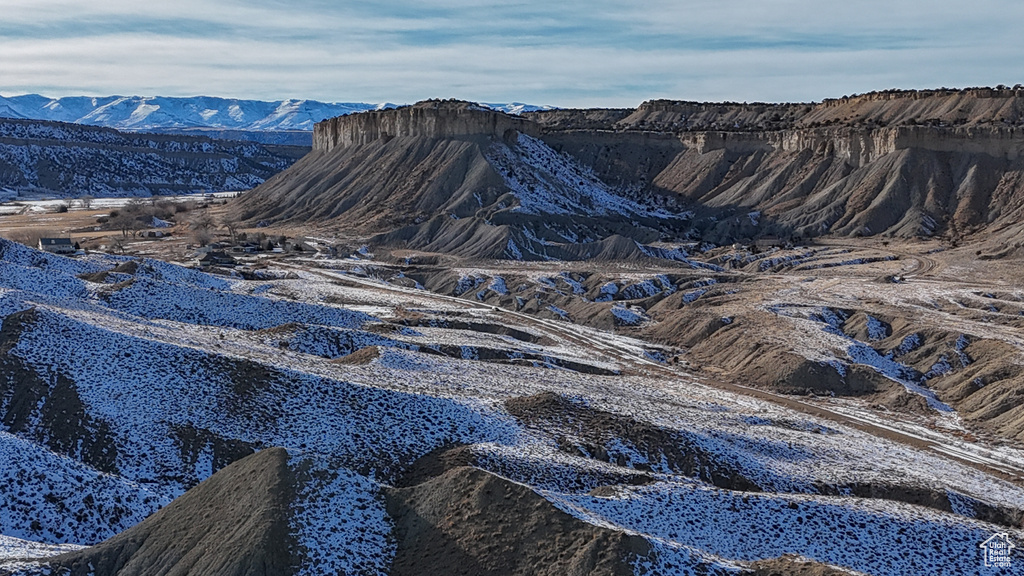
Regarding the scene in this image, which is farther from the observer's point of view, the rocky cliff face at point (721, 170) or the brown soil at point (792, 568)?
the rocky cliff face at point (721, 170)

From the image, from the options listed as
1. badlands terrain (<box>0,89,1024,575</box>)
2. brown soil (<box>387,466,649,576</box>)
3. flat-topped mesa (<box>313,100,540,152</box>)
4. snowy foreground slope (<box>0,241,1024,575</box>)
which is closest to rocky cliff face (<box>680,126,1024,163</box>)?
badlands terrain (<box>0,89,1024,575</box>)

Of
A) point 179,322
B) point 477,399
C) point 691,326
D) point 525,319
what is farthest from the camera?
point 525,319

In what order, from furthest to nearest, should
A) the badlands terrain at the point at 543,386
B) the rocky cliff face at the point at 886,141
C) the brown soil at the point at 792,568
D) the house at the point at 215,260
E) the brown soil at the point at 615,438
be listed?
1. the rocky cliff face at the point at 886,141
2. the house at the point at 215,260
3. the brown soil at the point at 615,438
4. the badlands terrain at the point at 543,386
5. the brown soil at the point at 792,568

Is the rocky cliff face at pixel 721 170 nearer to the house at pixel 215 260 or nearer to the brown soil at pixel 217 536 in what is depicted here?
the house at pixel 215 260

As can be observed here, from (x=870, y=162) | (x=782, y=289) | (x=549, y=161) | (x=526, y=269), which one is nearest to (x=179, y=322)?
(x=526, y=269)

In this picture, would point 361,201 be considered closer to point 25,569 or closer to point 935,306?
point 935,306

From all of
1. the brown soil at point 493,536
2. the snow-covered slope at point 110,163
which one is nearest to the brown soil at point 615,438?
the brown soil at point 493,536
